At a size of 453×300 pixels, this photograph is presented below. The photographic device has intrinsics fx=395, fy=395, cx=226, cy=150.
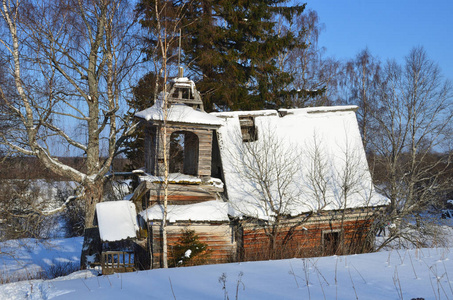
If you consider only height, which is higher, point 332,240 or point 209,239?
point 209,239

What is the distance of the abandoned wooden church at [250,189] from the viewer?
12.3 meters

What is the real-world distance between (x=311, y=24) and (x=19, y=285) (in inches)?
1038

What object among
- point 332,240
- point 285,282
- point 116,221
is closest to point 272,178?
point 332,240

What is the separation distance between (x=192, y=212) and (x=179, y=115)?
3063 millimetres

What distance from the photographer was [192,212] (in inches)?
479

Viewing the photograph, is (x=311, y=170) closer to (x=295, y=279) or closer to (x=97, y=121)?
(x=295, y=279)

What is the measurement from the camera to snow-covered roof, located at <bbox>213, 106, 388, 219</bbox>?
522 inches

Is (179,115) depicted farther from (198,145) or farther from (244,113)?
(244,113)

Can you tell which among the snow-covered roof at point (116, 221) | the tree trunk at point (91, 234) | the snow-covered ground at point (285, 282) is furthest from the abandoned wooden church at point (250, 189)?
the snow-covered ground at point (285, 282)

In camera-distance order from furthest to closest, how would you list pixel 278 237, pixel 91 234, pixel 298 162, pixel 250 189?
pixel 91 234 → pixel 298 162 → pixel 250 189 → pixel 278 237

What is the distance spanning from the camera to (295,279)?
6.15m

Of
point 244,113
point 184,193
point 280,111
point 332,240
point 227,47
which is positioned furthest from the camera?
point 227,47

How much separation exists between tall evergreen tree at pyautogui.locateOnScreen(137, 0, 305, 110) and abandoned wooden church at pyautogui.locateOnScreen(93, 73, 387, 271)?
4.22 m

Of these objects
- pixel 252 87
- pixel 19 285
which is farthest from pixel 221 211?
pixel 252 87
